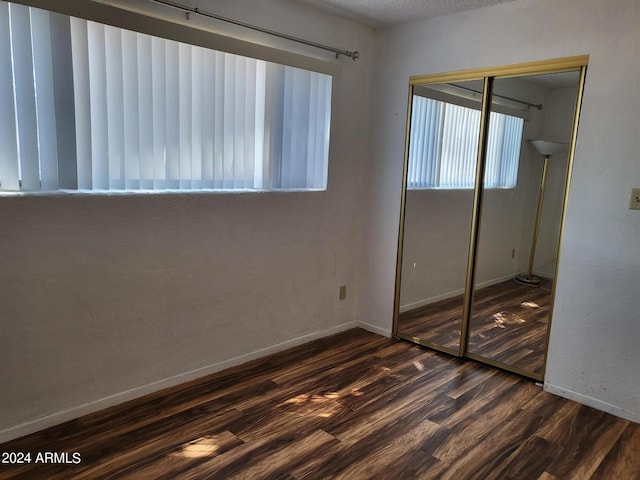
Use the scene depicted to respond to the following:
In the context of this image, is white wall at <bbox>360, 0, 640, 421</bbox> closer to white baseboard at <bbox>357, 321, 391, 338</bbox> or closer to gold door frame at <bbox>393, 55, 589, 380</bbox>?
gold door frame at <bbox>393, 55, 589, 380</bbox>

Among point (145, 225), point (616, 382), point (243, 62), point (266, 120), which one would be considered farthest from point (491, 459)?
point (243, 62)

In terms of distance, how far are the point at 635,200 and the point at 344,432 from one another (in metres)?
1.95

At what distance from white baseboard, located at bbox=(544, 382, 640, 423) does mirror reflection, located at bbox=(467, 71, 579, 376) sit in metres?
0.14

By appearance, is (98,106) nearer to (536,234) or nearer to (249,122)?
(249,122)

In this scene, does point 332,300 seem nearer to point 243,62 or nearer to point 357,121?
point 357,121

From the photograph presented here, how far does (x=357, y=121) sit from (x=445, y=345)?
1.81 m

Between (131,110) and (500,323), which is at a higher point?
(131,110)

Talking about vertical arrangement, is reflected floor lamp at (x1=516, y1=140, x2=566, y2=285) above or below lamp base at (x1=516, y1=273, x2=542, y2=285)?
above

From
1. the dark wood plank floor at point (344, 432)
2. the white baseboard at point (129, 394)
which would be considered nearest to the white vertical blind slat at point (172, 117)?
the white baseboard at point (129, 394)

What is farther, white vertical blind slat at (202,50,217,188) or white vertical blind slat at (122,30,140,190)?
white vertical blind slat at (202,50,217,188)

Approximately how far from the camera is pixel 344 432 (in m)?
2.31

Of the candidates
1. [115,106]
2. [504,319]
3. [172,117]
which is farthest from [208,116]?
[504,319]

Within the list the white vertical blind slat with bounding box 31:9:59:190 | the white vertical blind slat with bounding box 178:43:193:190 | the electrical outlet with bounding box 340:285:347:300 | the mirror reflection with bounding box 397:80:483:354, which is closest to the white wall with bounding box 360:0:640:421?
the mirror reflection with bounding box 397:80:483:354

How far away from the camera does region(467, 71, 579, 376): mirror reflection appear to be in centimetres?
274
